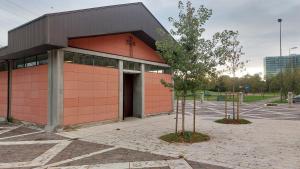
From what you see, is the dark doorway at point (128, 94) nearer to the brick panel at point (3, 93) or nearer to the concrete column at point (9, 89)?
the concrete column at point (9, 89)

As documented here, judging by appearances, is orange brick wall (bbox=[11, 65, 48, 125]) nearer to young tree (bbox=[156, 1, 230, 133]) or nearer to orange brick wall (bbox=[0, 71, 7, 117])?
orange brick wall (bbox=[0, 71, 7, 117])

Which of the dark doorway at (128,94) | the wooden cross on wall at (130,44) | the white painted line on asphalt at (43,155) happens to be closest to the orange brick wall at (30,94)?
the white painted line on asphalt at (43,155)

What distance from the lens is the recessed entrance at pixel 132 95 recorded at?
16689 mm

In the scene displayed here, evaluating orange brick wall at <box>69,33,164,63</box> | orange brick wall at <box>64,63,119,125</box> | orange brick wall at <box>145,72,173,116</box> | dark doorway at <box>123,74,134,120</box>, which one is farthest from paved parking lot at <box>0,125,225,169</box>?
orange brick wall at <box>145,72,173,116</box>

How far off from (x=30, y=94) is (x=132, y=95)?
6.17m

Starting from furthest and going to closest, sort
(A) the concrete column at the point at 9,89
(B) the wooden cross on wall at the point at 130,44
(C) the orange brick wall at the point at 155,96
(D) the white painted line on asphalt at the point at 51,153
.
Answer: (C) the orange brick wall at the point at 155,96 → (B) the wooden cross on wall at the point at 130,44 → (A) the concrete column at the point at 9,89 → (D) the white painted line on asphalt at the point at 51,153

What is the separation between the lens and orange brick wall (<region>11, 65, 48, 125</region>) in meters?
12.1

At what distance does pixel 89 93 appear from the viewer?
12891mm

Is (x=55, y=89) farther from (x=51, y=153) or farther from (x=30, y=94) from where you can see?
(x=51, y=153)

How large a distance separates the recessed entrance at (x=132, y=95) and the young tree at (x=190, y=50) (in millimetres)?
6829

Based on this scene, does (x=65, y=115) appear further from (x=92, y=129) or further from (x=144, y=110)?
(x=144, y=110)

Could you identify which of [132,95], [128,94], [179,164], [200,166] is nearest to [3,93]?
[128,94]

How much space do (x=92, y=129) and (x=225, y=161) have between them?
682 centimetres

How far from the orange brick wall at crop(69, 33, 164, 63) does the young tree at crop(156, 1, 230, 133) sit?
4.33 metres
